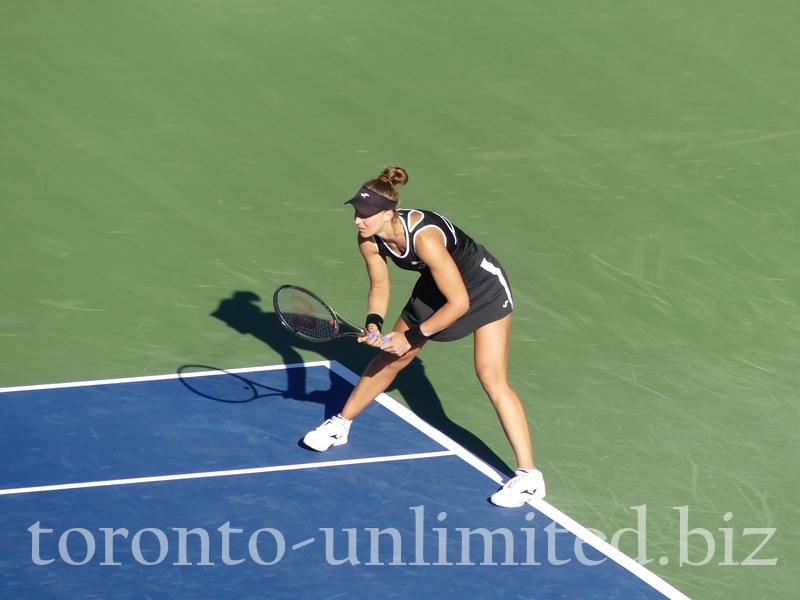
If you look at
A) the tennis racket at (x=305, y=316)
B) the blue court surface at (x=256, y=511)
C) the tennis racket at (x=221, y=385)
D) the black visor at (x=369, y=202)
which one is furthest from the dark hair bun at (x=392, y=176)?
the tennis racket at (x=221, y=385)

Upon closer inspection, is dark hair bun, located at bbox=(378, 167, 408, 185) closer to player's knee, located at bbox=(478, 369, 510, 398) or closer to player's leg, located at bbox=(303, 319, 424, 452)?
player's leg, located at bbox=(303, 319, 424, 452)

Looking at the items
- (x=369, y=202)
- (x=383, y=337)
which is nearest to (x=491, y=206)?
(x=383, y=337)

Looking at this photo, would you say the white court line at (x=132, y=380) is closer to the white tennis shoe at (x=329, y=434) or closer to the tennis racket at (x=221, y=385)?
the tennis racket at (x=221, y=385)

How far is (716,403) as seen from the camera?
6953 millimetres

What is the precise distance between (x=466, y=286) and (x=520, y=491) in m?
1.20

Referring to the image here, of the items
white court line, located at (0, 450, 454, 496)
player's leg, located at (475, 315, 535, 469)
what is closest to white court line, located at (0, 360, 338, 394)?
white court line, located at (0, 450, 454, 496)

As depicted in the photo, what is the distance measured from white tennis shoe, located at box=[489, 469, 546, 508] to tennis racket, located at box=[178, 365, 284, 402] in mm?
2012

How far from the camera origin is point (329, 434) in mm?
6367

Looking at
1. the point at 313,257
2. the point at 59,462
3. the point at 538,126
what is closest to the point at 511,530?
the point at 59,462

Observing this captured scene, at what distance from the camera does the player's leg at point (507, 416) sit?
5.77 m

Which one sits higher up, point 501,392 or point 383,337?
point 383,337

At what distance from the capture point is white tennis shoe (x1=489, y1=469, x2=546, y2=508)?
5.76 metres

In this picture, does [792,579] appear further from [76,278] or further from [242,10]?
[242,10]

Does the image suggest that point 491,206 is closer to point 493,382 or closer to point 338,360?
point 338,360
